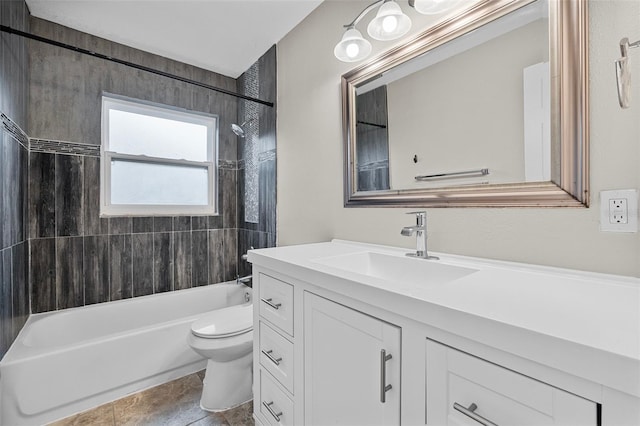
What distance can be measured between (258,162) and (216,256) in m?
1.02

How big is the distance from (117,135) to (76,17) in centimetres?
82

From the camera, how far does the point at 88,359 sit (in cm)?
169

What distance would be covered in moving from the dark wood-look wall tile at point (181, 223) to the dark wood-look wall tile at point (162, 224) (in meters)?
0.03

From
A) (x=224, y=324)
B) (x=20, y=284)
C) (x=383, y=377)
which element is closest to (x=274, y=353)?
(x=383, y=377)

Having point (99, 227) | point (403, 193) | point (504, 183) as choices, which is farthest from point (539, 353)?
point (99, 227)

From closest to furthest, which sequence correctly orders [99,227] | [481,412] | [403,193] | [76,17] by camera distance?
[481,412] → [403,193] → [76,17] → [99,227]

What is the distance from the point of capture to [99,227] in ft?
7.54

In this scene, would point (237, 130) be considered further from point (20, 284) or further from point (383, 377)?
point (383, 377)

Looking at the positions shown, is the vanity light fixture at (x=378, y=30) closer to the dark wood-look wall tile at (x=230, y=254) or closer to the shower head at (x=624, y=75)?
the shower head at (x=624, y=75)

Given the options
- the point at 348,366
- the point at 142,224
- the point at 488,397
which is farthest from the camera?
the point at 142,224

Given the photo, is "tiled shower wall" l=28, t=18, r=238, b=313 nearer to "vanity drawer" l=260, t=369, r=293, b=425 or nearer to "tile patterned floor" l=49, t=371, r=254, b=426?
"tile patterned floor" l=49, t=371, r=254, b=426

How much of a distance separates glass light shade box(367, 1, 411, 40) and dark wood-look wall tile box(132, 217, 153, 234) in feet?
7.40

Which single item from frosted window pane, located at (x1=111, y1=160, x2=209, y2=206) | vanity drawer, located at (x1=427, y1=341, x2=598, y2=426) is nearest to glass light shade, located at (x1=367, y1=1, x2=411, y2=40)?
vanity drawer, located at (x1=427, y1=341, x2=598, y2=426)

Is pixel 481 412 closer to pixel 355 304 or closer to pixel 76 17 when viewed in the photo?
pixel 355 304
